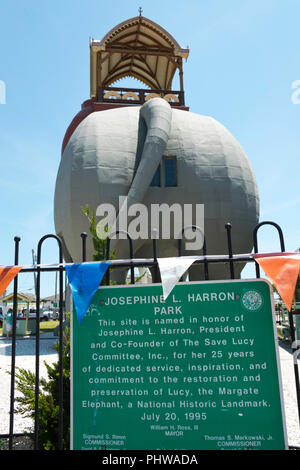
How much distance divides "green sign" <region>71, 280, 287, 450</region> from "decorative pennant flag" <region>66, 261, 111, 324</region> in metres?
0.09

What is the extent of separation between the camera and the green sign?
254 centimetres

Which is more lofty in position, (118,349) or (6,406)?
(118,349)

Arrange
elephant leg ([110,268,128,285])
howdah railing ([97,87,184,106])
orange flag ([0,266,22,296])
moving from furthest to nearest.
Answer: howdah railing ([97,87,184,106]) < elephant leg ([110,268,128,285]) < orange flag ([0,266,22,296])

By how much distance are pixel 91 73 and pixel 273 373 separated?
18.2m

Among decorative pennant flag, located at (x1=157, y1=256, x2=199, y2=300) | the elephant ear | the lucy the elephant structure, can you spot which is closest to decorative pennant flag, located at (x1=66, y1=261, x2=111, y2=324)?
decorative pennant flag, located at (x1=157, y1=256, x2=199, y2=300)

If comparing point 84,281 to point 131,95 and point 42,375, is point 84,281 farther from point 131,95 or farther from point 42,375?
point 131,95

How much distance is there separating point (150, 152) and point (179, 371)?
314 inches

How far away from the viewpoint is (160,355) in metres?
2.69

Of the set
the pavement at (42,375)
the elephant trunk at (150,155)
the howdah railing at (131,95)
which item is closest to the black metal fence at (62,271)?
the pavement at (42,375)

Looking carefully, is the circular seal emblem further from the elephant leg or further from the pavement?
the elephant leg

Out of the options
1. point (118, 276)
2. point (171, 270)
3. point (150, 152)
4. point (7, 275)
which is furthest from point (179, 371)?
point (150, 152)

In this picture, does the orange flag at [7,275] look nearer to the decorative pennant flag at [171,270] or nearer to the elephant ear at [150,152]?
the decorative pennant flag at [171,270]
